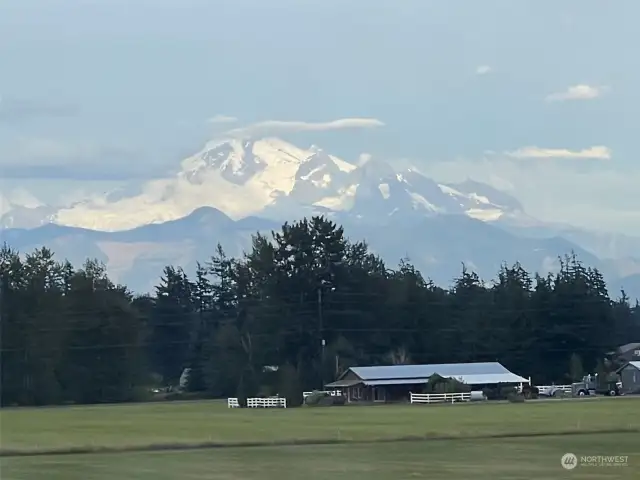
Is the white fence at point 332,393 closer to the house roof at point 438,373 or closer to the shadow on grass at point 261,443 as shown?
the house roof at point 438,373

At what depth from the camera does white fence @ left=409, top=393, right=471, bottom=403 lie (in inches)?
2773

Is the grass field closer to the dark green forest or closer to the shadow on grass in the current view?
the shadow on grass

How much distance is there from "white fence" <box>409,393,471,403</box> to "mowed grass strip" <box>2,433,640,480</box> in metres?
37.7

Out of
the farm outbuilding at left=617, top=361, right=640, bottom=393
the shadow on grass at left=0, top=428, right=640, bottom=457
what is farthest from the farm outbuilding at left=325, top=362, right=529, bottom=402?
the shadow on grass at left=0, top=428, right=640, bottom=457

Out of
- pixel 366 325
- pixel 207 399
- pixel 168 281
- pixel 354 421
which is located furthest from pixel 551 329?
pixel 354 421

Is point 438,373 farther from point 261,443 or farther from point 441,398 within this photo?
point 261,443

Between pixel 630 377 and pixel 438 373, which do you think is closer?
pixel 438 373

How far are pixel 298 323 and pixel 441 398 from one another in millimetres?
19603

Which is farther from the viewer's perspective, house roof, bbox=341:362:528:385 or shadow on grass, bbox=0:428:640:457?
house roof, bbox=341:362:528:385

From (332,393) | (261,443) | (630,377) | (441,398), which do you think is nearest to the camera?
(261,443)

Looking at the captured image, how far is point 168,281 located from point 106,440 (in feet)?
217

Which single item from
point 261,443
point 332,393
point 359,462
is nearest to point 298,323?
point 332,393

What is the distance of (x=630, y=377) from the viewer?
77.9 meters

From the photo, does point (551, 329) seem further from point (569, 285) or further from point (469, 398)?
point (469, 398)
